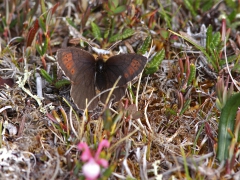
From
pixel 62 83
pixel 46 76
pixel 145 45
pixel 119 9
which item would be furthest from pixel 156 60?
pixel 46 76

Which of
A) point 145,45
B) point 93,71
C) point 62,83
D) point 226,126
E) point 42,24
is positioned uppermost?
point 42,24

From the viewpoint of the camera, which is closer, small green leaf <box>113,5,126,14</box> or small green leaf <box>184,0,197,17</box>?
small green leaf <box>113,5,126,14</box>

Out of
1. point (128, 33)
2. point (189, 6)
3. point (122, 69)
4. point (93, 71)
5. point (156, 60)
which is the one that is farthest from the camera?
point (189, 6)

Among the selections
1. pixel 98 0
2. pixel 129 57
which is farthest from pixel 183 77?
pixel 98 0

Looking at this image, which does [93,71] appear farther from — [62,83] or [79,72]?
[62,83]

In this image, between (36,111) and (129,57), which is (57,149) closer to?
(36,111)

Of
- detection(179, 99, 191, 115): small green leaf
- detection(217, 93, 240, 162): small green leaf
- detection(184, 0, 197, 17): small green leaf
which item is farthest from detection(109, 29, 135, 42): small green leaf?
detection(217, 93, 240, 162): small green leaf

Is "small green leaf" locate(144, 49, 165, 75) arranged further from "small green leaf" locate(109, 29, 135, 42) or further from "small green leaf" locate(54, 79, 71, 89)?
"small green leaf" locate(54, 79, 71, 89)
